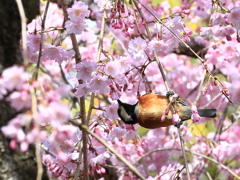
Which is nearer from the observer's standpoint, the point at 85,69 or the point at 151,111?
the point at 85,69

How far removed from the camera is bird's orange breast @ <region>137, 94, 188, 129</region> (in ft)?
5.09

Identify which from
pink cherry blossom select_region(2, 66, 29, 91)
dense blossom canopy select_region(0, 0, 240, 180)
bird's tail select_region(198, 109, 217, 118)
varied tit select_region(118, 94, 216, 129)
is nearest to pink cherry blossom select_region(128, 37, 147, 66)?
dense blossom canopy select_region(0, 0, 240, 180)

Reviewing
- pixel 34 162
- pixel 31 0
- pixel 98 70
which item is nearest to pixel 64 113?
pixel 98 70

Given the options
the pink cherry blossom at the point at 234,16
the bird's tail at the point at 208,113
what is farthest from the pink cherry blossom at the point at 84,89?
the pink cherry blossom at the point at 234,16

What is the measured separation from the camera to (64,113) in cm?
80

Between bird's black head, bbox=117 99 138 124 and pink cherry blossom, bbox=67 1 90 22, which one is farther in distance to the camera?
bird's black head, bbox=117 99 138 124

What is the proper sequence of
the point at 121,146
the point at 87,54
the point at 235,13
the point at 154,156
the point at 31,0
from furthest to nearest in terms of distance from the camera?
the point at 154,156 → the point at 87,54 → the point at 121,146 → the point at 31,0 → the point at 235,13

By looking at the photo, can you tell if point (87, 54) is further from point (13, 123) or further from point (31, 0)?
point (13, 123)

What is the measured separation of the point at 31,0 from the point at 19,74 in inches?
49.4

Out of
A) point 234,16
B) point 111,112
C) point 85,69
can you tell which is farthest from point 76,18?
point 234,16

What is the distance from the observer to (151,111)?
1.57 metres

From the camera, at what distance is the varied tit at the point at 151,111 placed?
156 cm

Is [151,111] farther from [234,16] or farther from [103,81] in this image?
[234,16]

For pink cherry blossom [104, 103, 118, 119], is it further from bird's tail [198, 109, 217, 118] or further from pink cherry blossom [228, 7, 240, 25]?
pink cherry blossom [228, 7, 240, 25]
